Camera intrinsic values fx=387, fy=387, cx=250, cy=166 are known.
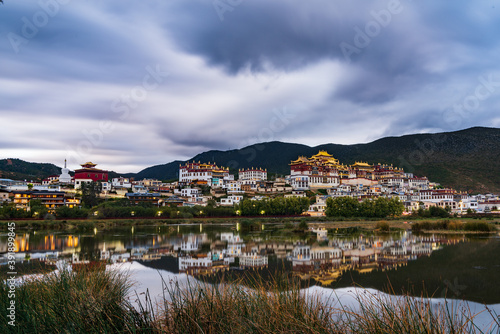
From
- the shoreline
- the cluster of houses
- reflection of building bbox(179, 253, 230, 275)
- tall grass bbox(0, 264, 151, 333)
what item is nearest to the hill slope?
the cluster of houses

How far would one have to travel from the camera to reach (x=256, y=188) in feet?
337

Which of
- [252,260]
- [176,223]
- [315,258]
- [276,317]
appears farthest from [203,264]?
[176,223]

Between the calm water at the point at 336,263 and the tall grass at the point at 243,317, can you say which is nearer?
the tall grass at the point at 243,317

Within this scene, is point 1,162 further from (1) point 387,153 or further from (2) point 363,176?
(1) point 387,153

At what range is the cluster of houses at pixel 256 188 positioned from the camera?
77.7m

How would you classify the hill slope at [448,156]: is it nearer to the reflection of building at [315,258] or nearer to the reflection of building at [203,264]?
the reflection of building at [315,258]

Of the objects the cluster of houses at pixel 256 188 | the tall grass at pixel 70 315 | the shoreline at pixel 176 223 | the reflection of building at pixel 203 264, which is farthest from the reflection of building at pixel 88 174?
the tall grass at pixel 70 315

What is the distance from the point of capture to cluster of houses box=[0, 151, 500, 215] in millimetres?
77688

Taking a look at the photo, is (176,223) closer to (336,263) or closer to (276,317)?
(336,263)

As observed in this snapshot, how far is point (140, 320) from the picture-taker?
5.69 meters

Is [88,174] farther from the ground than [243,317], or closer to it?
farther from the ground

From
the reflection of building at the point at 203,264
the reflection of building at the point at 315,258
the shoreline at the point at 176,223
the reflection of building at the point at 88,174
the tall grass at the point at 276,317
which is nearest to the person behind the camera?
the tall grass at the point at 276,317

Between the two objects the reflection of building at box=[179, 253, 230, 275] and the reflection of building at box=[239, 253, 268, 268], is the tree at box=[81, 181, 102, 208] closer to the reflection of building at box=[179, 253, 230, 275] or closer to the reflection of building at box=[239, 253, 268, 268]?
the reflection of building at box=[179, 253, 230, 275]

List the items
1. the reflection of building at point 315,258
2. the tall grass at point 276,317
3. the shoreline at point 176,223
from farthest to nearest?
the shoreline at point 176,223 < the reflection of building at point 315,258 < the tall grass at point 276,317
